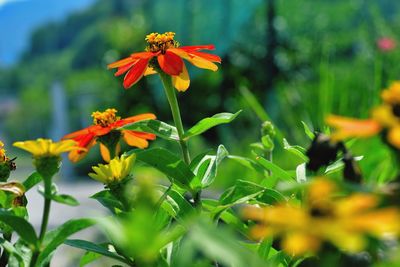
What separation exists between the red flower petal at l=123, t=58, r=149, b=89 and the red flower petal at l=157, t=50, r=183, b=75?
0.5 inches

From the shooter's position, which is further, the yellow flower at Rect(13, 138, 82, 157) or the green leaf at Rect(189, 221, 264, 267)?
the yellow flower at Rect(13, 138, 82, 157)

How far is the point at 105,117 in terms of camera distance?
54 cm

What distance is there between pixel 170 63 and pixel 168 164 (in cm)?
9

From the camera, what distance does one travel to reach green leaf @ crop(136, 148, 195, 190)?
1.53 feet

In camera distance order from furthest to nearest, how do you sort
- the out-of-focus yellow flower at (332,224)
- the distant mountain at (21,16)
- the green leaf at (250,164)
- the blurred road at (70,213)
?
1. the distant mountain at (21,16)
2. the blurred road at (70,213)
3. the green leaf at (250,164)
4. the out-of-focus yellow flower at (332,224)

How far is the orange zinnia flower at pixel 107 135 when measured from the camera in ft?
1.62

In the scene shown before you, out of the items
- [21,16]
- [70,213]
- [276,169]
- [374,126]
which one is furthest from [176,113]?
[21,16]

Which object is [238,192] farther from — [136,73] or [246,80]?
[246,80]

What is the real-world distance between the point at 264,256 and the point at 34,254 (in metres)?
0.15

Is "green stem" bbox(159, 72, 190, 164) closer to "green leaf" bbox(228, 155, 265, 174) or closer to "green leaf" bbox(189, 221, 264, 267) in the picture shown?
"green leaf" bbox(228, 155, 265, 174)

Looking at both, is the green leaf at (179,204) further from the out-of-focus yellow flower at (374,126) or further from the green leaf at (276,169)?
the out-of-focus yellow flower at (374,126)

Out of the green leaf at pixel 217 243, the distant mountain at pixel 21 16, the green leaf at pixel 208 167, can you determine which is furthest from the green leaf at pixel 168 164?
the distant mountain at pixel 21 16

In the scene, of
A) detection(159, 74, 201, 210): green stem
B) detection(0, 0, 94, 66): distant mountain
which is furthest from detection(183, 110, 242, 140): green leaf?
detection(0, 0, 94, 66): distant mountain

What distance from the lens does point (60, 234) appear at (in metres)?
0.38
